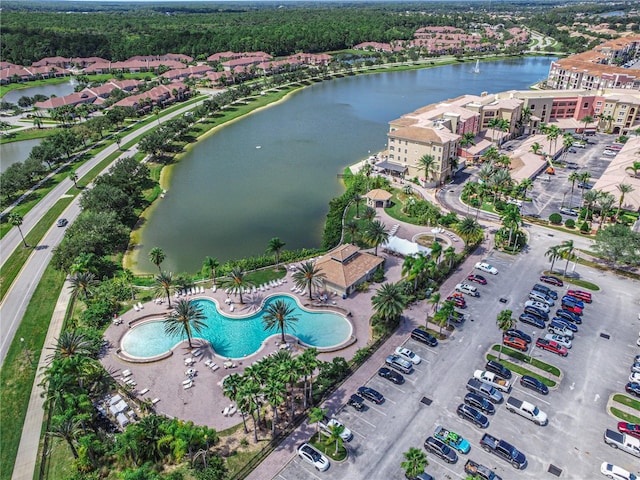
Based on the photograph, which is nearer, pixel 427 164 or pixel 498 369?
pixel 498 369

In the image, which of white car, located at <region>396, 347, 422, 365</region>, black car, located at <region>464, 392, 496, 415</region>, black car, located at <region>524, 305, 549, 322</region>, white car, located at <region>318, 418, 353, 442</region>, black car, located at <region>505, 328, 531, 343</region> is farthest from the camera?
black car, located at <region>524, 305, 549, 322</region>

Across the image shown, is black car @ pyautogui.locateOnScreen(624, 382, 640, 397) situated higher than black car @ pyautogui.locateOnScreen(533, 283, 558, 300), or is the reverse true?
black car @ pyautogui.locateOnScreen(624, 382, 640, 397)

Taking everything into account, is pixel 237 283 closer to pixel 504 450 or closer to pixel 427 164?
pixel 504 450

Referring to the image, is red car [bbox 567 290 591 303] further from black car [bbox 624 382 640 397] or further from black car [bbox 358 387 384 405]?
black car [bbox 358 387 384 405]

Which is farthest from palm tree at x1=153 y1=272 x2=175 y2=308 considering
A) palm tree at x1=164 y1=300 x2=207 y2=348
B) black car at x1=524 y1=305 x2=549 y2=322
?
black car at x1=524 y1=305 x2=549 y2=322

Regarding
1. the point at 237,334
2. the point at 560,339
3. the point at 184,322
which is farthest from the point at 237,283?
the point at 560,339

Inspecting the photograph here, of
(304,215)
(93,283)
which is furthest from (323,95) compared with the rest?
(93,283)

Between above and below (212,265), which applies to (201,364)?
below

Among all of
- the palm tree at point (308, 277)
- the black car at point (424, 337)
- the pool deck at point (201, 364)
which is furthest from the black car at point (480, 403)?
the palm tree at point (308, 277)
